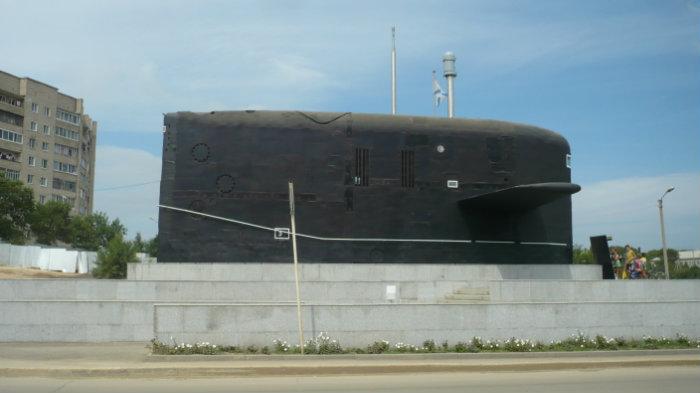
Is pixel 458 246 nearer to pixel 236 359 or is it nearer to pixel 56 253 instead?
pixel 236 359

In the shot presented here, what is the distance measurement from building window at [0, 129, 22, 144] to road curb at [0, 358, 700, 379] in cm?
8000

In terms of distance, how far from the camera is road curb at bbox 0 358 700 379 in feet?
35.4

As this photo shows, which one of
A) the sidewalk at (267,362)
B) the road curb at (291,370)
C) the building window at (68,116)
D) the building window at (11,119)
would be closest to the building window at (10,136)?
the building window at (11,119)

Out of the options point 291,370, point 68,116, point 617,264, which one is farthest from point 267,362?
point 68,116

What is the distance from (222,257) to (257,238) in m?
0.92

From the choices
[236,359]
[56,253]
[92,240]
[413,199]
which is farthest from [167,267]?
[92,240]

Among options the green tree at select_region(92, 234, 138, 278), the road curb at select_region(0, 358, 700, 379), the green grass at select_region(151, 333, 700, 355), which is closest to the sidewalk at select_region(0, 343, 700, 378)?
the road curb at select_region(0, 358, 700, 379)

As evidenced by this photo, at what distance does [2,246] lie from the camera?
55281 mm

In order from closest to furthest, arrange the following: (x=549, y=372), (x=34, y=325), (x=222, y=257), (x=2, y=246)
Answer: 1. (x=549, y=372)
2. (x=34, y=325)
3. (x=222, y=257)
4. (x=2, y=246)

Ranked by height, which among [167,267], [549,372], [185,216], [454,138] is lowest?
[549,372]

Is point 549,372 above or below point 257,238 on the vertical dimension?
below

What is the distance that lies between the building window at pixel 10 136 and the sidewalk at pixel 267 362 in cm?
7646

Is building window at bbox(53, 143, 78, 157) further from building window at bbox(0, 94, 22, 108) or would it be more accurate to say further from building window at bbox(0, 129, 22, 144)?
building window at bbox(0, 94, 22, 108)

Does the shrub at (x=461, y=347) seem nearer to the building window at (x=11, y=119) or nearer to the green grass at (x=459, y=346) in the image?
the green grass at (x=459, y=346)
